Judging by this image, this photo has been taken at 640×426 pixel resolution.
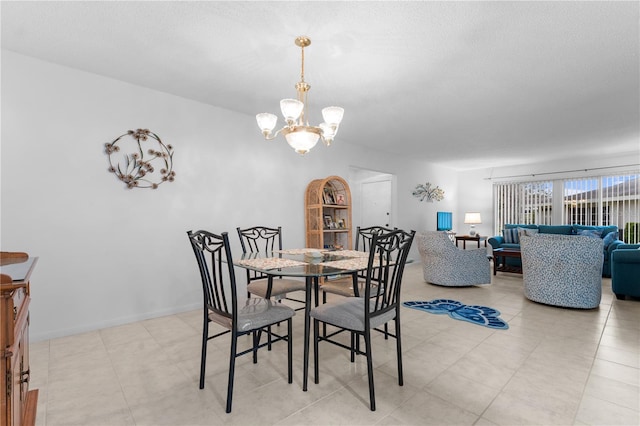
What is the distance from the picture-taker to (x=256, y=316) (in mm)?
1877

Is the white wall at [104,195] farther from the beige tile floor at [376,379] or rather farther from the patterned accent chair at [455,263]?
the patterned accent chair at [455,263]

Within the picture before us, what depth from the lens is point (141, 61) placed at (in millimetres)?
2742

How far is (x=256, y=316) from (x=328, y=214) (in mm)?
3243

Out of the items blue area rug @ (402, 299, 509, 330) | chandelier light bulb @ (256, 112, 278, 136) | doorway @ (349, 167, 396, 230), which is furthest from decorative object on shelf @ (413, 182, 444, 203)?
chandelier light bulb @ (256, 112, 278, 136)

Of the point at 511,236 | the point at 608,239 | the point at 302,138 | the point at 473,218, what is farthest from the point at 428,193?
the point at 302,138

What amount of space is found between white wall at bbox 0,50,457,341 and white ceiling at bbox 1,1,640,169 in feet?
0.82

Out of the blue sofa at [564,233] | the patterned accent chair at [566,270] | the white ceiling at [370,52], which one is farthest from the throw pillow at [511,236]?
the patterned accent chair at [566,270]

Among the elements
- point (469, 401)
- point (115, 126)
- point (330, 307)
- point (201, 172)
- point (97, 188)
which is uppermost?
point (115, 126)

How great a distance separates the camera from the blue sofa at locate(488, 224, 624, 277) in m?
5.35

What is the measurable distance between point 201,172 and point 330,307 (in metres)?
2.45

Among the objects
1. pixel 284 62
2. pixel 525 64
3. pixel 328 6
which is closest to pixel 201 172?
pixel 284 62

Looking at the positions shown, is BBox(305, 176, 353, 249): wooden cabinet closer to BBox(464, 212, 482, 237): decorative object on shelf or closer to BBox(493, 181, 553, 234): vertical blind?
BBox(464, 212, 482, 237): decorative object on shelf

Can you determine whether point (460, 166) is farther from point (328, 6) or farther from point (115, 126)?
point (115, 126)

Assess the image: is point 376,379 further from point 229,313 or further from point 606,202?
point 606,202
